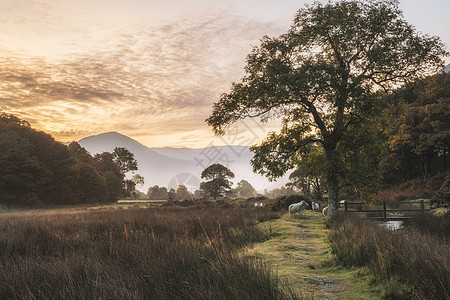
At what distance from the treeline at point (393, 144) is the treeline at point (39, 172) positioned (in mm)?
34311

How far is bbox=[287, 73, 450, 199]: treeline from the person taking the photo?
1527 centimetres

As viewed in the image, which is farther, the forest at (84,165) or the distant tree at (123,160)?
the distant tree at (123,160)

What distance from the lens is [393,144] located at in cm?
3625

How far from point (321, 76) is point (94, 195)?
45.7 meters

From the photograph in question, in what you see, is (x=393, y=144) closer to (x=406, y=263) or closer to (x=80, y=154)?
(x=406, y=263)

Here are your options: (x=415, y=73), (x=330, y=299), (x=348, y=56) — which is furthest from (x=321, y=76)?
(x=330, y=299)

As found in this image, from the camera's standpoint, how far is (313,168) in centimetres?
1560

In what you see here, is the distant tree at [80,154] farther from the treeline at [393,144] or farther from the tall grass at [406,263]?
the tall grass at [406,263]

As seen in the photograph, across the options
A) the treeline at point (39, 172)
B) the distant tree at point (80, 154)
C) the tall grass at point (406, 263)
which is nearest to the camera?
the tall grass at point (406, 263)

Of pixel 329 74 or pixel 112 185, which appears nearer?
pixel 329 74

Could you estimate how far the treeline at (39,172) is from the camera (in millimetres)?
36781

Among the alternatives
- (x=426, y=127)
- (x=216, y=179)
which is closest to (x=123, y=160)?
(x=216, y=179)

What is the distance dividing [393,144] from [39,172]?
46.8 m

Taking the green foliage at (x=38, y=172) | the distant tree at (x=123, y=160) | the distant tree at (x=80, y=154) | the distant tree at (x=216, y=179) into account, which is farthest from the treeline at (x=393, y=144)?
the distant tree at (x=123, y=160)
